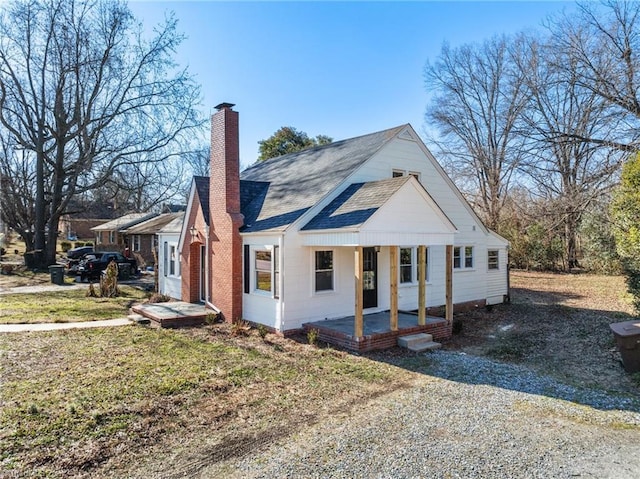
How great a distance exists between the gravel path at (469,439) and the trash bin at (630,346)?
156 centimetres

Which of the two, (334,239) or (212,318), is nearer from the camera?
(334,239)

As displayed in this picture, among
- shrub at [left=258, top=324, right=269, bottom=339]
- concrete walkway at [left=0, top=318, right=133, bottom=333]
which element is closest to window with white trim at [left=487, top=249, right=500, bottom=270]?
shrub at [left=258, top=324, right=269, bottom=339]


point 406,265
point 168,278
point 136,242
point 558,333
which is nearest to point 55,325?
point 168,278

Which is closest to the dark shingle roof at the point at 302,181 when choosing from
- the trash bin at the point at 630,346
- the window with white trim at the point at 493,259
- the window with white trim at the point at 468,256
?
the window with white trim at the point at 468,256

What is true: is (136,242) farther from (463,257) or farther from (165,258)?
(463,257)

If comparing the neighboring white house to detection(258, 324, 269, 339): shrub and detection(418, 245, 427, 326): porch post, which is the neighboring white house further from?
detection(418, 245, 427, 326): porch post

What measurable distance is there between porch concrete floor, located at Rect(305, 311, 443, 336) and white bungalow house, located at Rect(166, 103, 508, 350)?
0.28 ft

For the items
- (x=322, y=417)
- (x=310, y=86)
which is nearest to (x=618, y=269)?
(x=310, y=86)

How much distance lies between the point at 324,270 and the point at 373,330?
7.68 ft

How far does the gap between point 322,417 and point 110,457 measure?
9.09 ft

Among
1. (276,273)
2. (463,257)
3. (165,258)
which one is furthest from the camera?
(165,258)

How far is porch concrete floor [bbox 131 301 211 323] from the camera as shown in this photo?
1237 centimetres

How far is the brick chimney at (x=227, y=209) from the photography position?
39.1ft

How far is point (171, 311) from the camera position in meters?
13.2
